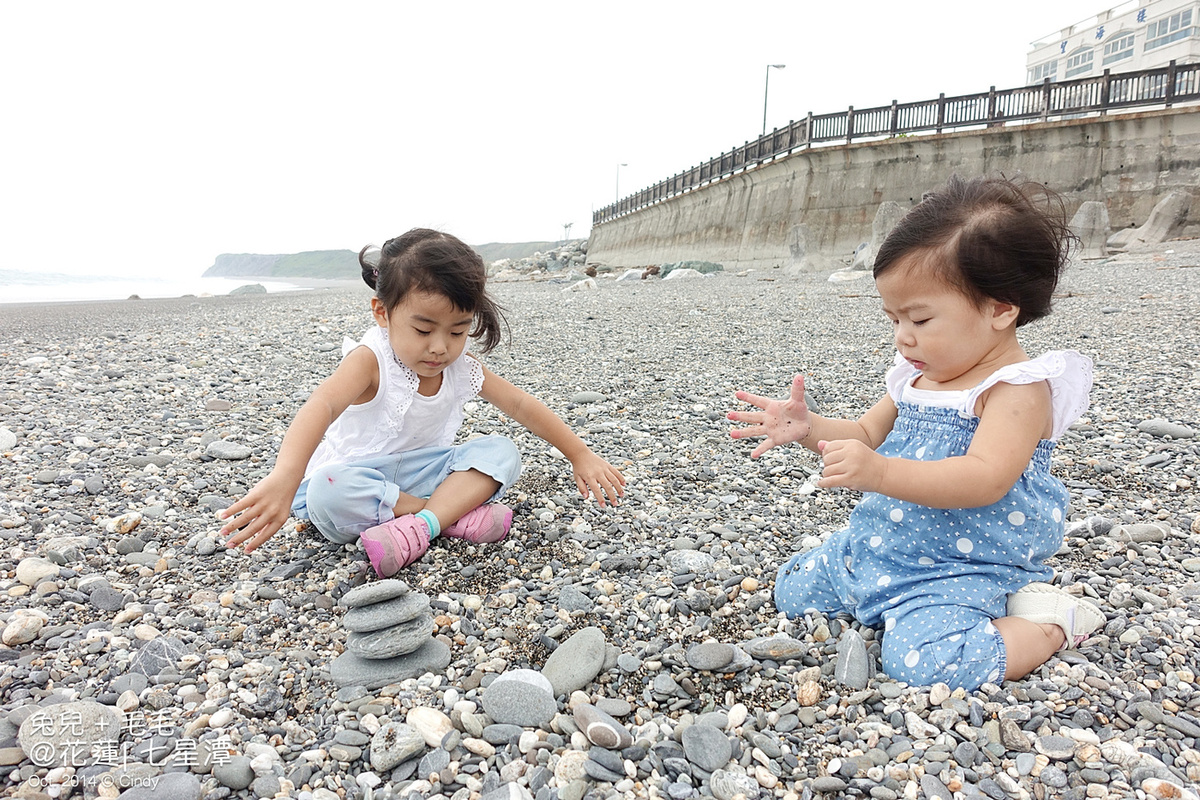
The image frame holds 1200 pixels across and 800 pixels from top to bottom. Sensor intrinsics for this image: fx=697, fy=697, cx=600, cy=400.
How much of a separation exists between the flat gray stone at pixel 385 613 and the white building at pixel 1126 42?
4582cm

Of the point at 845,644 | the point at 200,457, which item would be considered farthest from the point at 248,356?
the point at 845,644

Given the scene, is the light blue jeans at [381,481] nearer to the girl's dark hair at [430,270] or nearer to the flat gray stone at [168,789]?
the girl's dark hair at [430,270]

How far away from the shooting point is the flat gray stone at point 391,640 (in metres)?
1.95

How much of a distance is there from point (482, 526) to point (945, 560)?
5.46 ft

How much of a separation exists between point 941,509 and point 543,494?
1.84 meters

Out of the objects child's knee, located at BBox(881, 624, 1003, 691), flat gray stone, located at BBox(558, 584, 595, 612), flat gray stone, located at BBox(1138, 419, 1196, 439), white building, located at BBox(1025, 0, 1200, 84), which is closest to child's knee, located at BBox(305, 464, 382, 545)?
flat gray stone, located at BBox(558, 584, 595, 612)

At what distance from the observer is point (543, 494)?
3.36 m

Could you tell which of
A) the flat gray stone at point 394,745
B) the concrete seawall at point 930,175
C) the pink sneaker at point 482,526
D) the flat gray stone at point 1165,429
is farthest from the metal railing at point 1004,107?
the flat gray stone at point 394,745

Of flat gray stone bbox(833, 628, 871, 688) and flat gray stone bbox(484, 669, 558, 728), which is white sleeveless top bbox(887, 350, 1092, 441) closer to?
flat gray stone bbox(833, 628, 871, 688)

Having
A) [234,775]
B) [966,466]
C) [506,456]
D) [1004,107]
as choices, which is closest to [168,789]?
[234,775]

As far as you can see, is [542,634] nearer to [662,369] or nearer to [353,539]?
[353,539]

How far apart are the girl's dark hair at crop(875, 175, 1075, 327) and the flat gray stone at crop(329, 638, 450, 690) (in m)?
1.69

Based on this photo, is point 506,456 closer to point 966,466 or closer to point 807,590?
point 807,590

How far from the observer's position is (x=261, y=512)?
7.14ft
